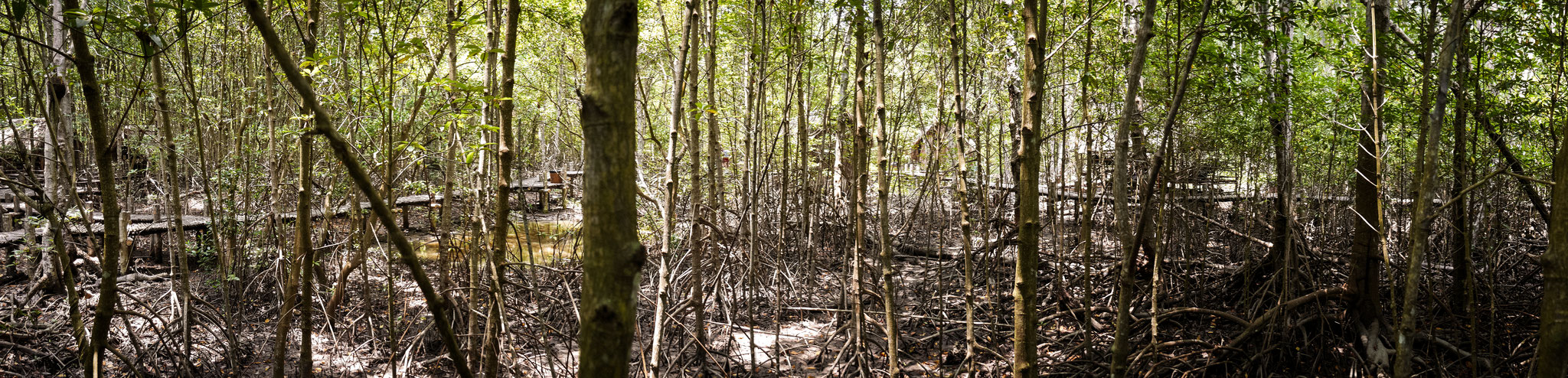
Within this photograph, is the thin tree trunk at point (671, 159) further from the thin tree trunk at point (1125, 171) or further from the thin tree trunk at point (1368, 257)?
the thin tree trunk at point (1368, 257)

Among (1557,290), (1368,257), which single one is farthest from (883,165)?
(1368,257)

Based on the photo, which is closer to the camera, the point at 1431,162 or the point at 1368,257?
the point at 1431,162

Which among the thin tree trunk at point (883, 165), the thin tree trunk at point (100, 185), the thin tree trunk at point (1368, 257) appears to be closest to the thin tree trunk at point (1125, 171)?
the thin tree trunk at point (883, 165)

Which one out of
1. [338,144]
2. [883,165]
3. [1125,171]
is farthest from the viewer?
[883,165]

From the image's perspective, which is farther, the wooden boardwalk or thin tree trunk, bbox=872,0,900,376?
the wooden boardwalk

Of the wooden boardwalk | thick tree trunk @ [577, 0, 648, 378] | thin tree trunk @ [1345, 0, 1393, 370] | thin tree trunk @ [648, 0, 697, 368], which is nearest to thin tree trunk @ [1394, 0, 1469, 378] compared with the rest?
thin tree trunk @ [1345, 0, 1393, 370]

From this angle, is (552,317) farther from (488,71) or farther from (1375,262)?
(1375,262)

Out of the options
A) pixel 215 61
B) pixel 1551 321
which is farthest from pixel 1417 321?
pixel 215 61

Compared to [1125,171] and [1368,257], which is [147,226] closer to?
[1125,171]

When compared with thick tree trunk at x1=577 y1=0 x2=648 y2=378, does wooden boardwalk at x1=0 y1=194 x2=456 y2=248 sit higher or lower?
lower

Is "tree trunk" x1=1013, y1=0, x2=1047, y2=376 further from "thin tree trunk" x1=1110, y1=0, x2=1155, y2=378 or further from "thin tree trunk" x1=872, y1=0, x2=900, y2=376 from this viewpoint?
"thin tree trunk" x1=872, y1=0, x2=900, y2=376

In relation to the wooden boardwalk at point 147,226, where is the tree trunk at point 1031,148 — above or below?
above

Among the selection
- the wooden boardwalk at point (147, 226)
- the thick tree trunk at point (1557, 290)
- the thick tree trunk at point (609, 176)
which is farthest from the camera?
the wooden boardwalk at point (147, 226)

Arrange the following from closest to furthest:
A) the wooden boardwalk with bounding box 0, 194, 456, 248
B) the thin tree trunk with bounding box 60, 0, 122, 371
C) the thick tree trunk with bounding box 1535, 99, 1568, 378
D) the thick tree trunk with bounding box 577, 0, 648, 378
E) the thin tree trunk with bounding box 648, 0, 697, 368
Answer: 1. the thick tree trunk with bounding box 577, 0, 648, 378
2. the thick tree trunk with bounding box 1535, 99, 1568, 378
3. the thin tree trunk with bounding box 60, 0, 122, 371
4. the thin tree trunk with bounding box 648, 0, 697, 368
5. the wooden boardwalk with bounding box 0, 194, 456, 248
